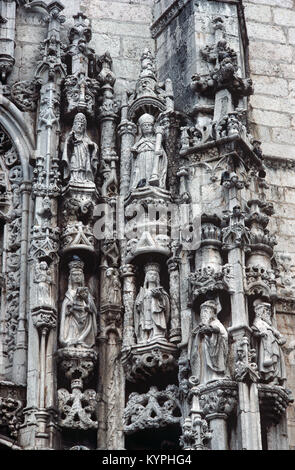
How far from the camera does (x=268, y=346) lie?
521 inches

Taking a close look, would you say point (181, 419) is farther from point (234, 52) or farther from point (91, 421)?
point (234, 52)

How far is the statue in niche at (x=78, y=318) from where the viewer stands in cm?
1364

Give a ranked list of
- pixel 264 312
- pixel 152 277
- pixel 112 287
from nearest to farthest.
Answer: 1. pixel 264 312
2. pixel 152 277
3. pixel 112 287

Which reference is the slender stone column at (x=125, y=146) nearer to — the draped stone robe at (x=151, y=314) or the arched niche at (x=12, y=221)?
the arched niche at (x=12, y=221)

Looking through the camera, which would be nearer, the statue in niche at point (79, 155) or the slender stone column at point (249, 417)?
the slender stone column at point (249, 417)

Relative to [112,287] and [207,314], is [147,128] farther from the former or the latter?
[207,314]

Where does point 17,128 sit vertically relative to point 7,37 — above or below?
below

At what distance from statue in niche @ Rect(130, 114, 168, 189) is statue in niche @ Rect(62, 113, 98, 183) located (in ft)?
1.47

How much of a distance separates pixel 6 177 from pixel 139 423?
3.36 m

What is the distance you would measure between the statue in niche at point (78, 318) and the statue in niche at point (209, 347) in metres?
1.11

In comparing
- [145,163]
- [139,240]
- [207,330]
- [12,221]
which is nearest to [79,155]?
[145,163]

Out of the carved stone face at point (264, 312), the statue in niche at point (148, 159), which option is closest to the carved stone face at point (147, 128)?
the statue in niche at point (148, 159)

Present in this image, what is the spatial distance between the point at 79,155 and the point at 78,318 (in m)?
1.92

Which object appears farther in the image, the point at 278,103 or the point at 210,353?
the point at 278,103
